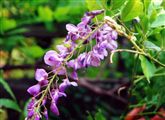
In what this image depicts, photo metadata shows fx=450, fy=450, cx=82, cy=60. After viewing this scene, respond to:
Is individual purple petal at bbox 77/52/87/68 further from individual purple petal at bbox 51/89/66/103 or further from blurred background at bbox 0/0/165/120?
blurred background at bbox 0/0/165/120

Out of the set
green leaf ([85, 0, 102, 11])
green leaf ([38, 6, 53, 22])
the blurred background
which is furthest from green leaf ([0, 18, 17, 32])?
green leaf ([85, 0, 102, 11])

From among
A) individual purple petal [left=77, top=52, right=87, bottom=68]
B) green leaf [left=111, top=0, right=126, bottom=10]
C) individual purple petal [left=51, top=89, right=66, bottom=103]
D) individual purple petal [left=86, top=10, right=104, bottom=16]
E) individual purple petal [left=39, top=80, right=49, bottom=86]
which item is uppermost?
green leaf [left=111, top=0, right=126, bottom=10]

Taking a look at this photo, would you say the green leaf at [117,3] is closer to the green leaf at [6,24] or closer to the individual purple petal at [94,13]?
the individual purple petal at [94,13]

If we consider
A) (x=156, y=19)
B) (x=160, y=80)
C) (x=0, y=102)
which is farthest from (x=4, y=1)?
(x=156, y=19)

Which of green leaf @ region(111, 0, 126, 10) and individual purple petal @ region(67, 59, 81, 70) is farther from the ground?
green leaf @ region(111, 0, 126, 10)

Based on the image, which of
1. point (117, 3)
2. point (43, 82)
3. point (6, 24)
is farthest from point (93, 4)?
point (6, 24)

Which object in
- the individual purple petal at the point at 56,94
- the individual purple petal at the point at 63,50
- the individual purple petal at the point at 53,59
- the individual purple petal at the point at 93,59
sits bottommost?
the individual purple petal at the point at 56,94

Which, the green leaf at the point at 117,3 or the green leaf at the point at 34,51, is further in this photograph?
the green leaf at the point at 34,51

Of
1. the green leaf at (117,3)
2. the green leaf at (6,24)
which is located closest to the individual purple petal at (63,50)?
the green leaf at (117,3)

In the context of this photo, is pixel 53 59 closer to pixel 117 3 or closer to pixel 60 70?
pixel 60 70
